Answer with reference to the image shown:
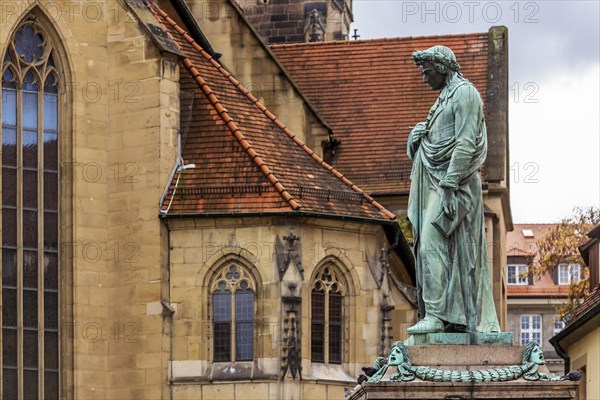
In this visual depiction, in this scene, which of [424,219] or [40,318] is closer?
[424,219]

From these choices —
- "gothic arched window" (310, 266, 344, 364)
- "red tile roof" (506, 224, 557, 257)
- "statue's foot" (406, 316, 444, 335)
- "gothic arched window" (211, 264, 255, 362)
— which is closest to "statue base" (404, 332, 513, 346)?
Result: "statue's foot" (406, 316, 444, 335)

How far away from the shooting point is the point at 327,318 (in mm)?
43812

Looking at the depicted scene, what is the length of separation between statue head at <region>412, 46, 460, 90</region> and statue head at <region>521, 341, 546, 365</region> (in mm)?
2419

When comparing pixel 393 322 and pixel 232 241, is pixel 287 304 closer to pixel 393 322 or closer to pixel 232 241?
pixel 232 241

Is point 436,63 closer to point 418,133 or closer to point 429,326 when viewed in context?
point 418,133

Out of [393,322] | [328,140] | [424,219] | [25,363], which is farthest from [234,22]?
[424,219]

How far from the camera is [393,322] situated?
153 feet

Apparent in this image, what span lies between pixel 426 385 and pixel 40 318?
25.2 metres

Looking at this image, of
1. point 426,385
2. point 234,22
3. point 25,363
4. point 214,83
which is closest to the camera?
point 426,385

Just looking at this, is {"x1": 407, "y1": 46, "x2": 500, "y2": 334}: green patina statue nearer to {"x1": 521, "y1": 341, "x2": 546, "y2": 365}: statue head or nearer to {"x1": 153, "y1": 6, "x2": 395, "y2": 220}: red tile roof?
{"x1": 521, "y1": 341, "x2": 546, "y2": 365}: statue head

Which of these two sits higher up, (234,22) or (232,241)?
(234,22)

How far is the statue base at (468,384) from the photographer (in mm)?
17984

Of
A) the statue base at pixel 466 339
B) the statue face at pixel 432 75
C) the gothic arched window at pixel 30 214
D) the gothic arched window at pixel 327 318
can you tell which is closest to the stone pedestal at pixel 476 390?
the statue base at pixel 466 339

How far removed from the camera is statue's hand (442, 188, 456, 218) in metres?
18.8
